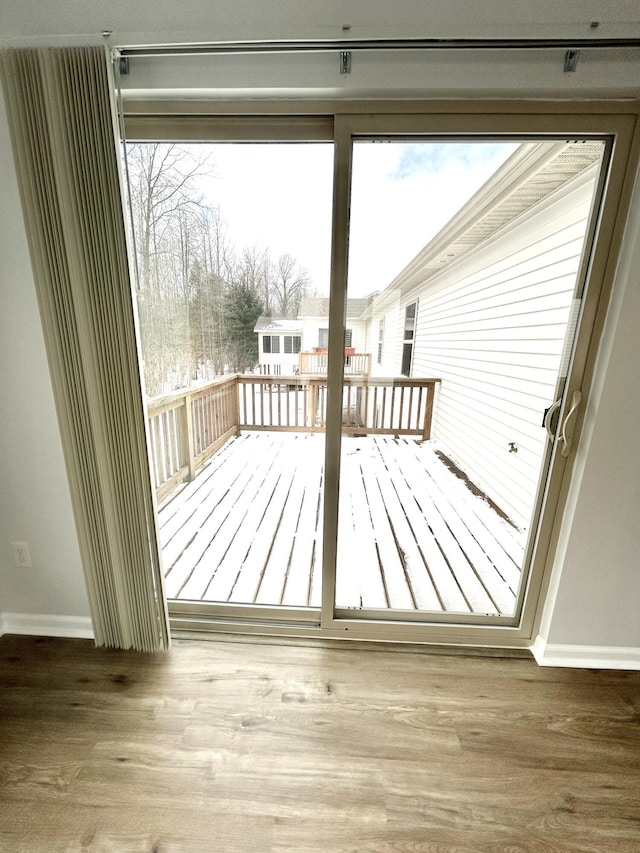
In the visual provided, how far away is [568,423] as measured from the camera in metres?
1.40

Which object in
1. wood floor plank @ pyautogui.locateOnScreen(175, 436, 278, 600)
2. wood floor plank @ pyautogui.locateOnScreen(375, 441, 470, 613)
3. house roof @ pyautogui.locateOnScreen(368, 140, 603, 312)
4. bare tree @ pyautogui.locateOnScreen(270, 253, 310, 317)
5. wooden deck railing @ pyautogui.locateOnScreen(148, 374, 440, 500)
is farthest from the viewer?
wood floor plank @ pyautogui.locateOnScreen(175, 436, 278, 600)

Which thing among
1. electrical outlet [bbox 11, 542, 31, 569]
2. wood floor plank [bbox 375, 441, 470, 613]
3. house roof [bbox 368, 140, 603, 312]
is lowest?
wood floor plank [bbox 375, 441, 470, 613]

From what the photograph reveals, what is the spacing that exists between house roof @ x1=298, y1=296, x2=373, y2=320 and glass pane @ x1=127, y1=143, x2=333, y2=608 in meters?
0.03

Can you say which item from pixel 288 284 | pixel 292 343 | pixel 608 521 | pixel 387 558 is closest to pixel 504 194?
pixel 288 284

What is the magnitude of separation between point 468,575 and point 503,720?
0.75 metres

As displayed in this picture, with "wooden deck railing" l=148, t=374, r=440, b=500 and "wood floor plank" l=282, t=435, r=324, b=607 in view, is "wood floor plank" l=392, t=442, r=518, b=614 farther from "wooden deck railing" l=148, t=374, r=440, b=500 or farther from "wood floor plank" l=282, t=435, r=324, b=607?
"wood floor plank" l=282, t=435, r=324, b=607

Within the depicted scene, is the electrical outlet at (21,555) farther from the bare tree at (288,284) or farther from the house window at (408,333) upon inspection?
the house window at (408,333)

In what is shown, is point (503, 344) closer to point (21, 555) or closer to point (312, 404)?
point (312, 404)

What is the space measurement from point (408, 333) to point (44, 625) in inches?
91.5

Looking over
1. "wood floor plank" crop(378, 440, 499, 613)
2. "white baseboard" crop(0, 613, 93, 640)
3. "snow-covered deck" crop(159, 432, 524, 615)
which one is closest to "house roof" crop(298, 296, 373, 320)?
"snow-covered deck" crop(159, 432, 524, 615)

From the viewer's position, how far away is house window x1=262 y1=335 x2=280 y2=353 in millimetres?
1573

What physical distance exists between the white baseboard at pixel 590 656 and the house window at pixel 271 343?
1885 millimetres

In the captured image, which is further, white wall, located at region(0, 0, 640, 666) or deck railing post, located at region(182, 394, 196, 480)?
deck railing post, located at region(182, 394, 196, 480)

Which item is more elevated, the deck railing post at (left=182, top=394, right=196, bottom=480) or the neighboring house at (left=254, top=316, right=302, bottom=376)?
the neighboring house at (left=254, top=316, right=302, bottom=376)
